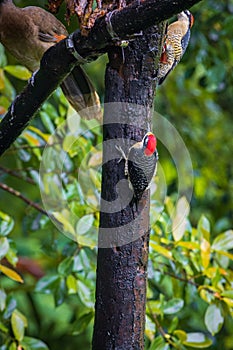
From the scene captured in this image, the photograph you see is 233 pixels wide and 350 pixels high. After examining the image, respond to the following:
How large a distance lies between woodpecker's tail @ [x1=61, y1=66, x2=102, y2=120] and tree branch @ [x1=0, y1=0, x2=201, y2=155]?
0.39 meters

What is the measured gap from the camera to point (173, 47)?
1.01 meters

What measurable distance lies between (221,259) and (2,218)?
1.74 feet

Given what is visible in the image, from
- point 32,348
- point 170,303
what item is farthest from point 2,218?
point 170,303

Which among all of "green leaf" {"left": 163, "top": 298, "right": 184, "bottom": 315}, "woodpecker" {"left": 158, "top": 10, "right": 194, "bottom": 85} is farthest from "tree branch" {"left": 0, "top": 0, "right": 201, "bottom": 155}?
Result: "green leaf" {"left": 163, "top": 298, "right": 184, "bottom": 315}

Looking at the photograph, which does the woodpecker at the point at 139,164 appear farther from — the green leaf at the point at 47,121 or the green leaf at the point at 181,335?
the green leaf at the point at 47,121

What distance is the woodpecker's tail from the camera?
1.35 metres

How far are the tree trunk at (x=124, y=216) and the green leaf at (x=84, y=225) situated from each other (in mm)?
539

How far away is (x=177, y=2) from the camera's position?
2.17 feet

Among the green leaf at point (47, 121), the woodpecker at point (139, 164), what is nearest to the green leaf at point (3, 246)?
the green leaf at point (47, 121)

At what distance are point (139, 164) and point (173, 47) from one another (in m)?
0.27

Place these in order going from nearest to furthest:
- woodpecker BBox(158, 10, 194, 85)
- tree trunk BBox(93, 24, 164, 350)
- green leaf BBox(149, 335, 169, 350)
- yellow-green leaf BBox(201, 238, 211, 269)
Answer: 1. tree trunk BBox(93, 24, 164, 350)
2. woodpecker BBox(158, 10, 194, 85)
3. green leaf BBox(149, 335, 169, 350)
4. yellow-green leaf BBox(201, 238, 211, 269)

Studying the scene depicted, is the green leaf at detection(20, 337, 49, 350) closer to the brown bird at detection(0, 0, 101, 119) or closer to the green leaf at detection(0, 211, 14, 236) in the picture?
the green leaf at detection(0, 211, 14, 236)

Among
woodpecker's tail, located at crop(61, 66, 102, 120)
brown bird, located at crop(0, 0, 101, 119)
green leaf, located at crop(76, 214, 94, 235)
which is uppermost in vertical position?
brown bird, located at crop(0, 0, 101, 119)

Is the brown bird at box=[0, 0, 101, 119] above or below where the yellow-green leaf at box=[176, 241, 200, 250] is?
above
